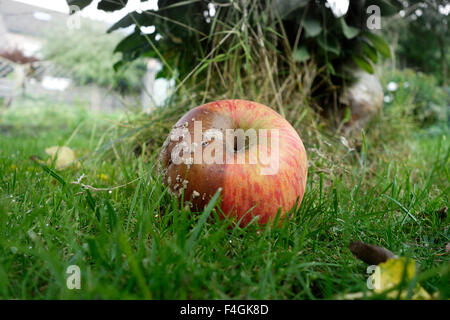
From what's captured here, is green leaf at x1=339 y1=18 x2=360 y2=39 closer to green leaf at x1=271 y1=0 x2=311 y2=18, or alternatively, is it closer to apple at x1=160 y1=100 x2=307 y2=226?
green leaf at x1=271 y1=0 x2=311 y2=18

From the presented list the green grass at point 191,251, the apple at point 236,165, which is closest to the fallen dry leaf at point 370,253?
the green grass at point 191,251

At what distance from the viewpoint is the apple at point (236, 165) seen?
2.95ft


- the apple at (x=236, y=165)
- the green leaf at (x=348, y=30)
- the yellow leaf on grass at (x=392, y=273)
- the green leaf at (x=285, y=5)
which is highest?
the green leaf at (x=285, y=5)

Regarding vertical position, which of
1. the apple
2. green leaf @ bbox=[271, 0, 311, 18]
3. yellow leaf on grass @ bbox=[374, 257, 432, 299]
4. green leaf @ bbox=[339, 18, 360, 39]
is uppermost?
green leaf @ bbox=[271, 0, 311, 18]

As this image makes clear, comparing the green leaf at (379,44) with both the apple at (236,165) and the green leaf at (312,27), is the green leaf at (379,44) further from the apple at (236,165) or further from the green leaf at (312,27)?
the apple at (236,165)

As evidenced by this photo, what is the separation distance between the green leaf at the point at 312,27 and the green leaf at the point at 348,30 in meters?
0.12

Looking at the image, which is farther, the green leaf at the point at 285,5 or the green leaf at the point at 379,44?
the green leaf at the point at 379,44

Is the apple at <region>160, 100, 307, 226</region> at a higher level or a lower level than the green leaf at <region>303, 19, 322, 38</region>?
lower

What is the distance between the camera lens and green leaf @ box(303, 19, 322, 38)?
5.71 feet

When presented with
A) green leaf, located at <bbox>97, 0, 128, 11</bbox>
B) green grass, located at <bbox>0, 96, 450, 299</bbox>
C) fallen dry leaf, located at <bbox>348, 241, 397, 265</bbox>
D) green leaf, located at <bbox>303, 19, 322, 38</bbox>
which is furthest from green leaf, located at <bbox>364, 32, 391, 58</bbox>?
fallen dry leaf, located at <bbox>348, 241, 397, 265</bbox>

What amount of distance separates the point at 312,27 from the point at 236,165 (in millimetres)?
1226

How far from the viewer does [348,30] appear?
177 centimetres

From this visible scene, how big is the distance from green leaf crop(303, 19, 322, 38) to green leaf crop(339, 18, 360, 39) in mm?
121
